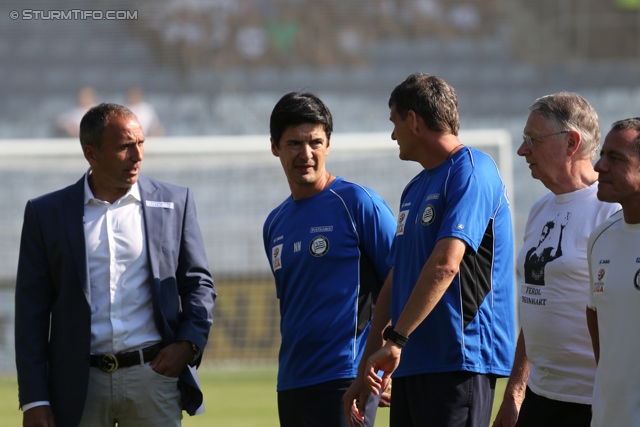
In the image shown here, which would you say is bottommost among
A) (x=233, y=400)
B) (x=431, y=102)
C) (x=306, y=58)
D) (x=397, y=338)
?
(x=233, y=400)

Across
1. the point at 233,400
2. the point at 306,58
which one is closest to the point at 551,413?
the point at 233,400

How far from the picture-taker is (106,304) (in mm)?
3840

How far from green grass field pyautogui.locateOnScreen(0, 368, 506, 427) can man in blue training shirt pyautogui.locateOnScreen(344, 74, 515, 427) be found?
13.5ft

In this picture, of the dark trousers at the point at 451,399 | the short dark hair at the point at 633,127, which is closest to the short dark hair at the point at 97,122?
the dark trousers at the point at 451,399

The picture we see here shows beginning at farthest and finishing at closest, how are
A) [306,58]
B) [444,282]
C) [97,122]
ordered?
[306,58]
[97,122]
[444,282]

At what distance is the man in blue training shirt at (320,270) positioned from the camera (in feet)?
12.3

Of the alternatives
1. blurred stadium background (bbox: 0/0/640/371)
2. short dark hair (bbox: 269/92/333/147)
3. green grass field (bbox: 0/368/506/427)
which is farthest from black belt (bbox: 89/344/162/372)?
blurred stadium background (bbox: 0/0/640/371)

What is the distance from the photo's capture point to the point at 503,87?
15625 mm

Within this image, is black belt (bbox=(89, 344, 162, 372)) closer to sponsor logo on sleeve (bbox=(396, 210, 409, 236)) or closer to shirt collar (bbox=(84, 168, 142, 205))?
shirt collar (bbox=(84, 168, 142, 205))

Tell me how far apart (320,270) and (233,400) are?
17.0ft

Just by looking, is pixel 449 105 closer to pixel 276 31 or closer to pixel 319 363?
pixel 319 363

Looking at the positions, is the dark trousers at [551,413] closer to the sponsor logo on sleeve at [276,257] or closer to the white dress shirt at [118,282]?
the sponsor logo on sleeve at [276,257]

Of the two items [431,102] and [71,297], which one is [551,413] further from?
[71,297]

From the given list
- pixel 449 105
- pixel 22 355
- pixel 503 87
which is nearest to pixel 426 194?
pixel 449 105
